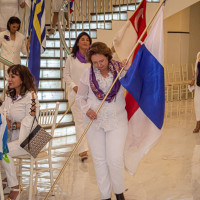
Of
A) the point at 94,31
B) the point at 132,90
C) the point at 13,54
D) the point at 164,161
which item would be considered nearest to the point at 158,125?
the point at 132,90

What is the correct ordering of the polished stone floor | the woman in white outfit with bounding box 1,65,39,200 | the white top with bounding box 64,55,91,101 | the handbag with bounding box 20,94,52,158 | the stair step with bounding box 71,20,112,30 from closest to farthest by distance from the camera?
the handbag with bounding box 20,94,52,158 → the woman in white outfit with bounding box 1,65,39,200 → the polished stone floor → the white top with bounding box 64,55,91,101 → the stair step with bounding box 71,20,112,30

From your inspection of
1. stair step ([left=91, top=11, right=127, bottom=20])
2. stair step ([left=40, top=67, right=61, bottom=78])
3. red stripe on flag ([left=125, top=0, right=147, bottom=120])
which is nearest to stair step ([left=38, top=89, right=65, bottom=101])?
stair step ([left=40, top=67, right=61, bottom=78])

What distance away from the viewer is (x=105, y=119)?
332cm

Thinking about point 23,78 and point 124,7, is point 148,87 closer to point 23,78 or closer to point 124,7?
point 23,78

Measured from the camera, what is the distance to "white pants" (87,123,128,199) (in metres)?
3.30

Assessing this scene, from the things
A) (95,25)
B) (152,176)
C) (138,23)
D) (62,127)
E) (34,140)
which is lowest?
(152,176)

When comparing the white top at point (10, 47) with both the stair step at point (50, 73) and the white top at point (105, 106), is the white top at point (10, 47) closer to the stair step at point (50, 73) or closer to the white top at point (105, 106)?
the stair step at point (50, 73)

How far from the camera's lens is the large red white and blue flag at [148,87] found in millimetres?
3312

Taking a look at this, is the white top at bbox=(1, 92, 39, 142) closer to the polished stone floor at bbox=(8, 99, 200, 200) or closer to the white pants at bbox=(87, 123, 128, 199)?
the white pants at bbox=(87, 123, 128, 199)

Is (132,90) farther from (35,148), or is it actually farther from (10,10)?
(10,10)

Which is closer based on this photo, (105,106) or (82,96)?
(105,106)

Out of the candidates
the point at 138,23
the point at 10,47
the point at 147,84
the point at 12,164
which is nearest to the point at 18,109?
the point at 12,164

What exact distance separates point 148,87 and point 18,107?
1196mm

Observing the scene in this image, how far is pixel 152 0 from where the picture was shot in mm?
8078
